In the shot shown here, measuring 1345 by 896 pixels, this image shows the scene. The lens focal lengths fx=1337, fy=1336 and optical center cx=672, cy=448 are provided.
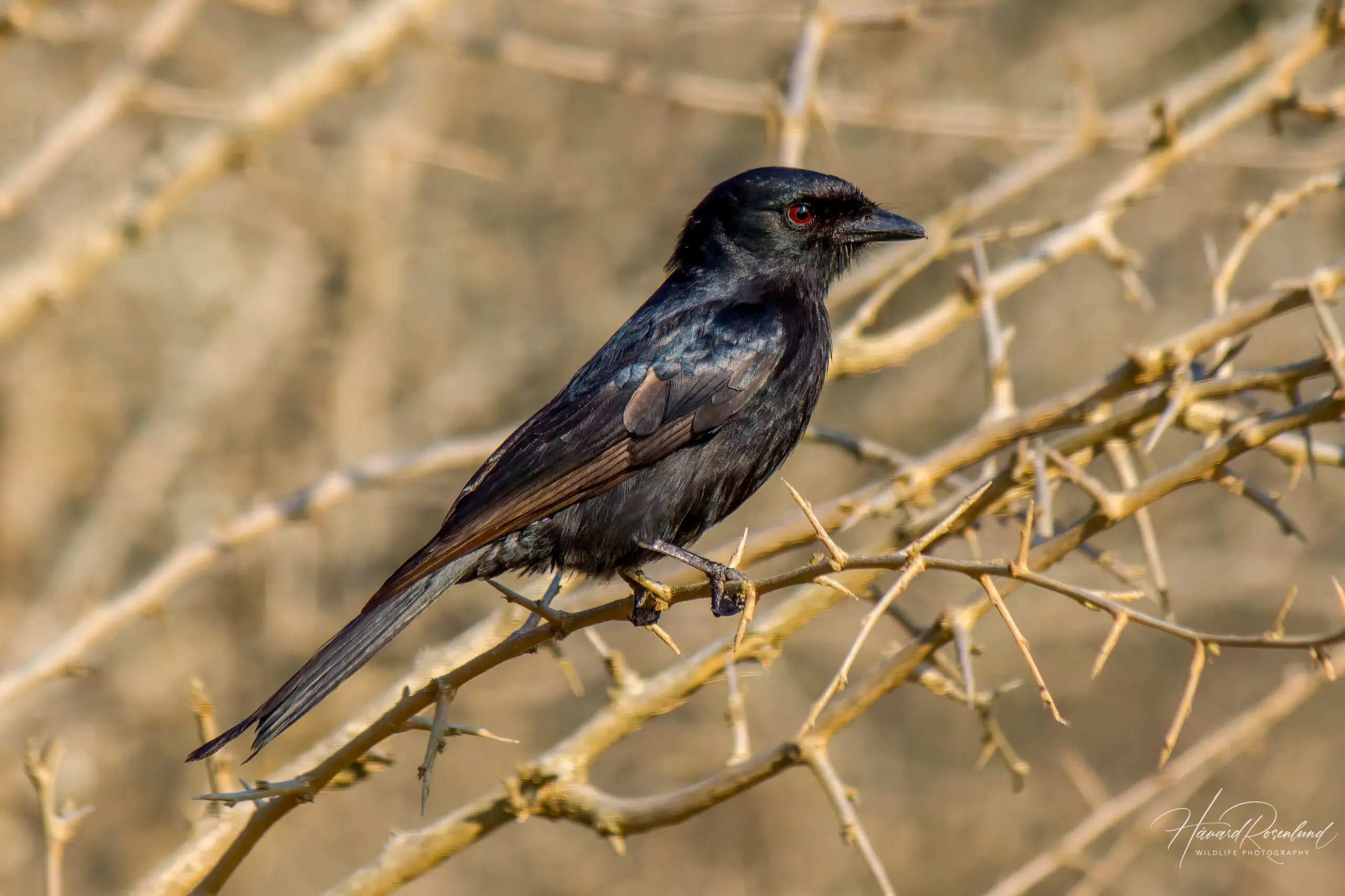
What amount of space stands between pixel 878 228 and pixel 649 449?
1183mm

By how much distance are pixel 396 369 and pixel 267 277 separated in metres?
1.05

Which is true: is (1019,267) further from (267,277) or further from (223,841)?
(267,277)

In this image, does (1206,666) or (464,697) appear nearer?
(464,697)

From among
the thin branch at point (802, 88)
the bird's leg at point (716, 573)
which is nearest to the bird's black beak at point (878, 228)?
Answer: the thin branch at point (802, 88)

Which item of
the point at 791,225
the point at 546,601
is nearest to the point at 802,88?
the point at 791,225

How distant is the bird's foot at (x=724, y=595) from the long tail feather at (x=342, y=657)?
0.62m

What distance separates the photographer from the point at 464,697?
27.3 feet

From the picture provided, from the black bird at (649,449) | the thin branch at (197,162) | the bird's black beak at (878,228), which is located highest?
the thin branch at (197,162)

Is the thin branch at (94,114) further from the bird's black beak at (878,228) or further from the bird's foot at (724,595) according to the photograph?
the bird's foot at (724,595)

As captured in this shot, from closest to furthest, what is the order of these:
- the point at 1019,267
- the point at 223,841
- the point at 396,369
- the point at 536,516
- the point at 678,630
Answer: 1. the point at 223,841
2. the point at 536,516
3. the point at 1019,267
4. the point at 678,630
5. the point at 396,369

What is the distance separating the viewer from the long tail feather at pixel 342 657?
9.70ft

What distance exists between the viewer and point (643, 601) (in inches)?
137

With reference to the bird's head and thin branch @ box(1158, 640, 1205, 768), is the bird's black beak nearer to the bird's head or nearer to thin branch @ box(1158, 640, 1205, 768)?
the bird's head

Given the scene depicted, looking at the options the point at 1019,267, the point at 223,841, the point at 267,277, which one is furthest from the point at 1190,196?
the point at 223,841
